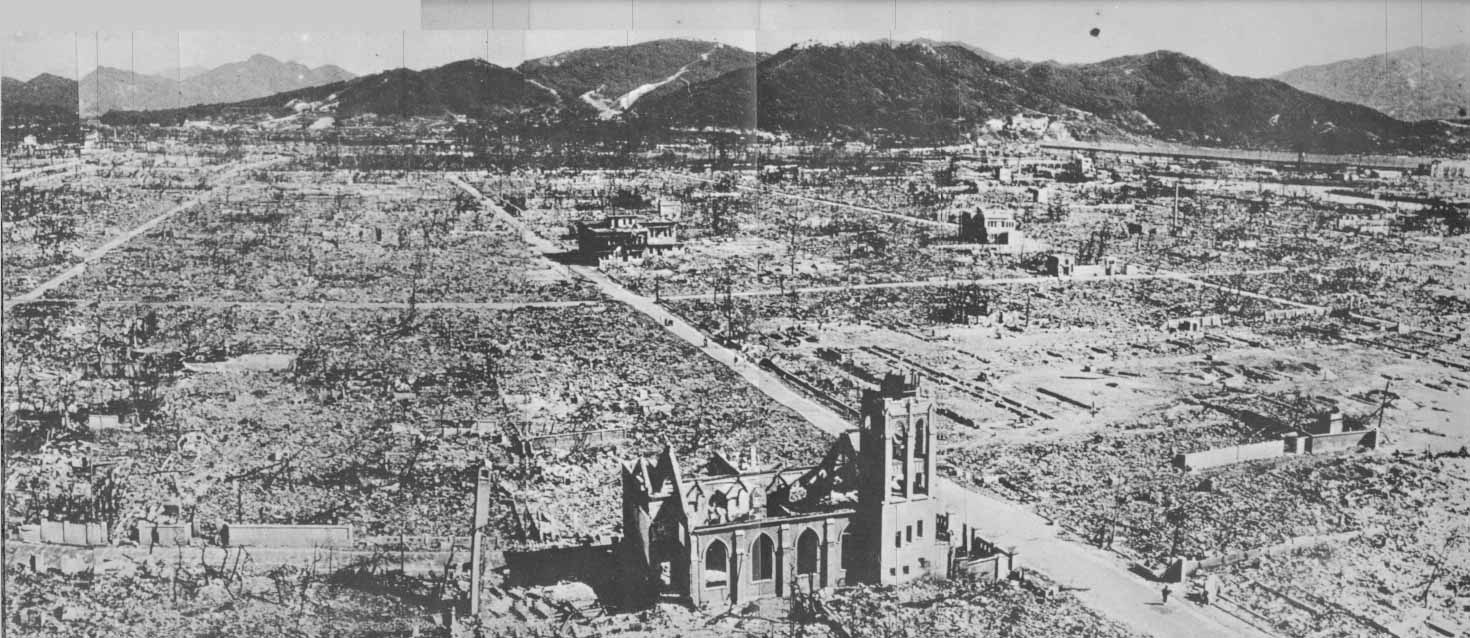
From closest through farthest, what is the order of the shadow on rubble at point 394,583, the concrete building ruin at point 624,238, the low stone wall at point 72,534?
the shadow on rubble at point 394,583 → the low stone wall at point 72,534 → the concrete building ruin at point 624,238

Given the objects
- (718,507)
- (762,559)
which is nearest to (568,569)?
(718,507)

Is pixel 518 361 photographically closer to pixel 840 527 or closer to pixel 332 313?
pixel 332 313

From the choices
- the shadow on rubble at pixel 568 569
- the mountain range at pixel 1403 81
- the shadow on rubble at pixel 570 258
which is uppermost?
the mountain range at pixel 1403 81

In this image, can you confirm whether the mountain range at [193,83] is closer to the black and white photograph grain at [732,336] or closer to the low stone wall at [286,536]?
the black and white photograph grain at [732,336]

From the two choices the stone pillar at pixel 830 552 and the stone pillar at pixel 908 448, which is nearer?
the stone pillar at pixel 830 552

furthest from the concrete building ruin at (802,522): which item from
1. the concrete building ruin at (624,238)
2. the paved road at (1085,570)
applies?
the concrete building ruin at (624,238)

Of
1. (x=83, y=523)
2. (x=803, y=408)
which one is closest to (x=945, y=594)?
(x=803, y=408)
